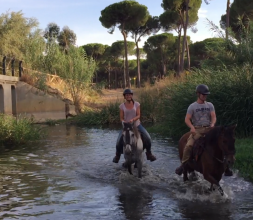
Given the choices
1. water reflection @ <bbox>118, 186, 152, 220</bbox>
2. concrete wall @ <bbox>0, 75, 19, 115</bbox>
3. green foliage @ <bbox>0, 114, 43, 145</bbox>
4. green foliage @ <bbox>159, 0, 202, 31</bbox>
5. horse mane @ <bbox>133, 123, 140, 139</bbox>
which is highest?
green foliage @ <bbox>159, 0, 202, 31</bbox>

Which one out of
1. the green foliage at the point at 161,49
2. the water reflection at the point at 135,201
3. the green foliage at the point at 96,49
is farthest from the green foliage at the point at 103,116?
the green foliage at the point at 96,49

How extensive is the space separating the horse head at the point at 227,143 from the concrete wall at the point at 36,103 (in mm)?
21266

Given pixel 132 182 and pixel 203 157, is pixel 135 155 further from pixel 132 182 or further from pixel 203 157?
pixel 203 157

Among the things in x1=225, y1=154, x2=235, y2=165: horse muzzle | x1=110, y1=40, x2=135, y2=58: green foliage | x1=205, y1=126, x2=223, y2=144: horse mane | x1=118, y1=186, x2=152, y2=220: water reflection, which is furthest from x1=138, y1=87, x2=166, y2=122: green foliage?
x1=110, y1=40, x2=135, y2=58: green foliage

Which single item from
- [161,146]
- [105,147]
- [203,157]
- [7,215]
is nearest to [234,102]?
[161,146]

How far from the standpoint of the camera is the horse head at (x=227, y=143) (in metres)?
6.46

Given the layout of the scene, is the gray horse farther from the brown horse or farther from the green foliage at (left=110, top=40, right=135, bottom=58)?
the green foliage at (left=110, top=40, right=135, bottom=58)

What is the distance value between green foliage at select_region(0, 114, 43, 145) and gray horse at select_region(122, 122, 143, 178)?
23.4ft

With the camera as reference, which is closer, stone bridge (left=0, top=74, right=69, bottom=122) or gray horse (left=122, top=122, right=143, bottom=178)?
gray horse (left=122, top=122, right=143, bottom=178)

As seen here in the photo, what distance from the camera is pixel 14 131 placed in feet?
49.4

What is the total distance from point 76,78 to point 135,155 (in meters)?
20.3

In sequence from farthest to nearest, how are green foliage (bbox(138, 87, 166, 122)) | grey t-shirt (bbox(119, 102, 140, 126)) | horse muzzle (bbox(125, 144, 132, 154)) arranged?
green foliage (bbox(138, 87, 166, 122)) → grey t-shirt (bbox(119, 102, 140, 126)) → horse muzzle (bbox(125, 144, 132, 154))

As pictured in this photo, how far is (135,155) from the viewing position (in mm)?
9031

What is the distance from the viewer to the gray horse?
28.4 ft
